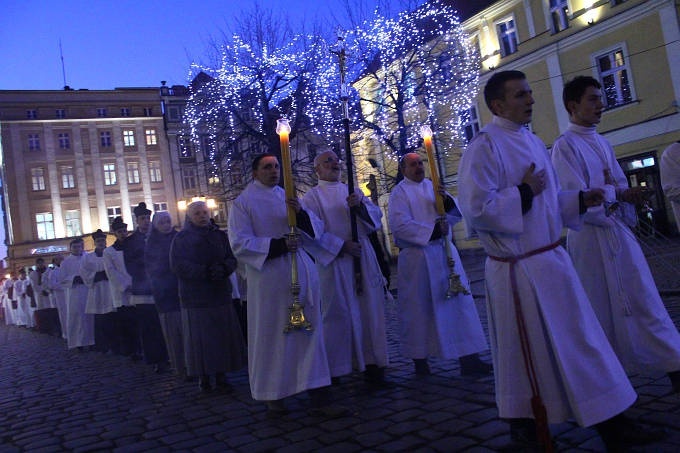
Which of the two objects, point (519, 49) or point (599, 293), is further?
point (519, 49)

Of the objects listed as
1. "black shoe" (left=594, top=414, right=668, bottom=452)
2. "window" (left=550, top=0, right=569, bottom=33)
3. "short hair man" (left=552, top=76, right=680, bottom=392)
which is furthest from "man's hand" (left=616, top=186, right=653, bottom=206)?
"window" (left=550, top=0, right=569, bottom=33)

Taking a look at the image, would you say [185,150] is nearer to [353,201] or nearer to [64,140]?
[64,140]

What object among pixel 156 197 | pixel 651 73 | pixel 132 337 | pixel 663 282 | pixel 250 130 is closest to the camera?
pixel 663 282

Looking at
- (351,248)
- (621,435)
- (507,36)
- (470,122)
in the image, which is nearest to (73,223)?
(470,122)

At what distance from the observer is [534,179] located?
342 cm

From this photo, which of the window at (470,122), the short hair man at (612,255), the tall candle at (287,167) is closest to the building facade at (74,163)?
the window at (470,122)

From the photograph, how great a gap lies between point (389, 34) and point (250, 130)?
21.8ft

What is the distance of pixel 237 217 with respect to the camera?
5.47 meters

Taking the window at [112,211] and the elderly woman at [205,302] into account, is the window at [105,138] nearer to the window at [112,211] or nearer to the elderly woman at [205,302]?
the window at [112,211]

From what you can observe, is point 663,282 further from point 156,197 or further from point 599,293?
point 156,197

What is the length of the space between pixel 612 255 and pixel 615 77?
2100cm

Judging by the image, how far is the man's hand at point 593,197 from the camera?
361 centimetres

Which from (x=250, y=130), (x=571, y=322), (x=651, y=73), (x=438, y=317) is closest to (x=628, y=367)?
(x=571, y=322)

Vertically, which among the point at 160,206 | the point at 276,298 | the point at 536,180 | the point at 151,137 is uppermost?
the point at 151,137
